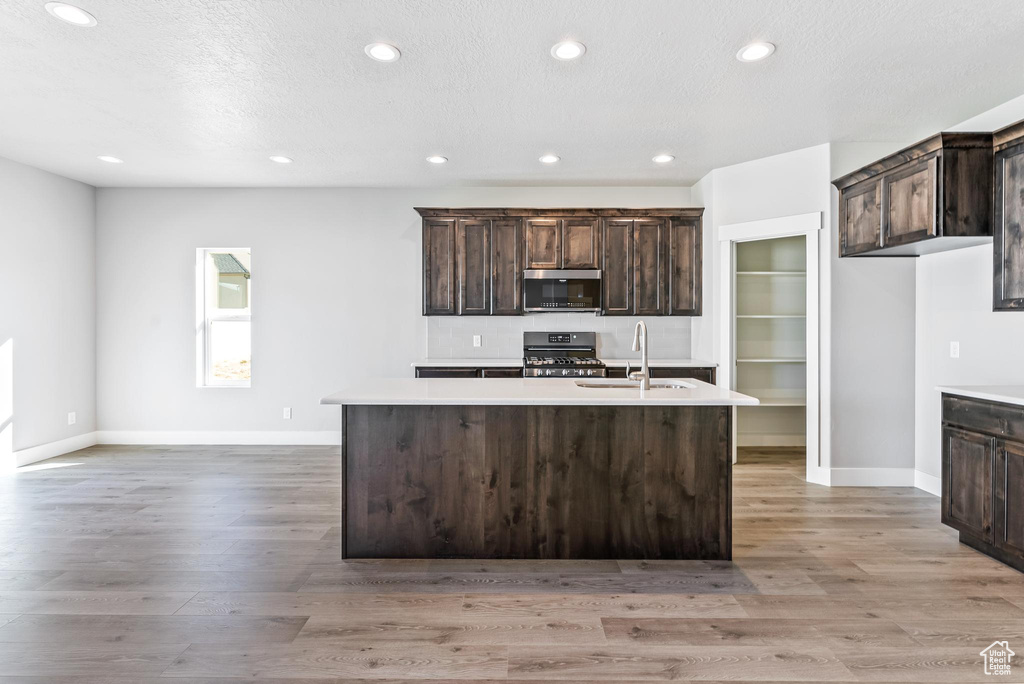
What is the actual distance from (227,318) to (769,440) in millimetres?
5889

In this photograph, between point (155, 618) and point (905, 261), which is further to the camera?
point (905, 261)

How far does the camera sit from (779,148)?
14.9 feet

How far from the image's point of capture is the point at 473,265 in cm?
547

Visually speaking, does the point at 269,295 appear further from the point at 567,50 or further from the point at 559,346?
the point at 567,50

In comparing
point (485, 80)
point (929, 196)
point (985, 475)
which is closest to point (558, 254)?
point (485, 80)

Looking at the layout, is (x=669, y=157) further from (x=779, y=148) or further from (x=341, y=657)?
(x=341, y=657)

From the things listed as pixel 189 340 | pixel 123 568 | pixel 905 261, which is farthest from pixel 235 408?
pixel 905 261

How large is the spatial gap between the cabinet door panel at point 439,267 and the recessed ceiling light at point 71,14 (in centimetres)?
→ 306

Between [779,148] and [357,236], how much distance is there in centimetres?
403

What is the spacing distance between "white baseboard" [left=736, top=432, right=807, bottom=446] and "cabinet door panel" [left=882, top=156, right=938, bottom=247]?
284cm

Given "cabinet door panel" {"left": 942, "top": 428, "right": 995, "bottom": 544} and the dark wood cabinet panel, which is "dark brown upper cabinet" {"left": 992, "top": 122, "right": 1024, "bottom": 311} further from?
the dark wood cabinet panel

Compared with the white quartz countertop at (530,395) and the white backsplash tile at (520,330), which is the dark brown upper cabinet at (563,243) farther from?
the white quartz countertop at (530,395)

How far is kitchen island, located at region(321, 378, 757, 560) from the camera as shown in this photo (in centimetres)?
294

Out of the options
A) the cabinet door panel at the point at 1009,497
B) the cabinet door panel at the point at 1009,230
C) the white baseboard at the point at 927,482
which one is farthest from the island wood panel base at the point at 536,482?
the white baseboard at the point at 927,482
